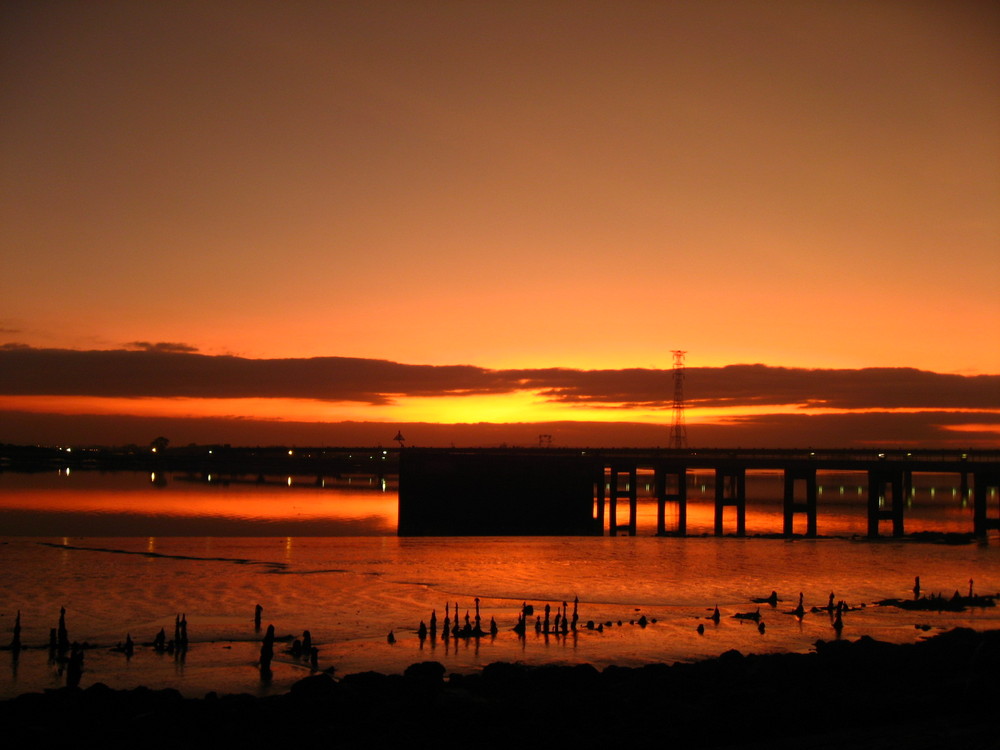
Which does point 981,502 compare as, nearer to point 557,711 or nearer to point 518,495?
point 518,495

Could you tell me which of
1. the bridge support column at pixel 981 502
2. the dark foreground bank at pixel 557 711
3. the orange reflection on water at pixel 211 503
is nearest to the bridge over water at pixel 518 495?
the bridge support column at pixel 981 502

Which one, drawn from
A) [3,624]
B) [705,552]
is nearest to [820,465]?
[705,552]

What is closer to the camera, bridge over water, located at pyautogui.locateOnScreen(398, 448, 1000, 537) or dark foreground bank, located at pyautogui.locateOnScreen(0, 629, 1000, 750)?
dark foreground bank, located at pyautogui.locateOnScreen(0, 629, 1000, 750)

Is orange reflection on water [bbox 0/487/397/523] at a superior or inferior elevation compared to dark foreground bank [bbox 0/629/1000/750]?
inferior

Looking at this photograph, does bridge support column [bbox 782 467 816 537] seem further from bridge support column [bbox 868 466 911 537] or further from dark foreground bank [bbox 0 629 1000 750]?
dark foreground bank [bbox 0 629 1000 750]

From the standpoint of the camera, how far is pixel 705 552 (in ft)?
217

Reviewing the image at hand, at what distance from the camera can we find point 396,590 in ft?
153

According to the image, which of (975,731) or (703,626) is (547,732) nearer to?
(975,731)

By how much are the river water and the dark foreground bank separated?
12.7 feet

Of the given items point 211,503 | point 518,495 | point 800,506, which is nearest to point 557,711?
point 518,495

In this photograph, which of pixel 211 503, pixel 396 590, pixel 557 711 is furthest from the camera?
pixel 211 503

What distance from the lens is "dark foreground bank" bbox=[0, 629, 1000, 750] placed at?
21906 millimetres

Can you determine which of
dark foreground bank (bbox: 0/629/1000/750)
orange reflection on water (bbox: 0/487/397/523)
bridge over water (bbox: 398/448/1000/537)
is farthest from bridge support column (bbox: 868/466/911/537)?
dark foreground bank (bbox: 0/629/1000/750)

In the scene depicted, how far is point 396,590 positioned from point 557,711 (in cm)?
2391
